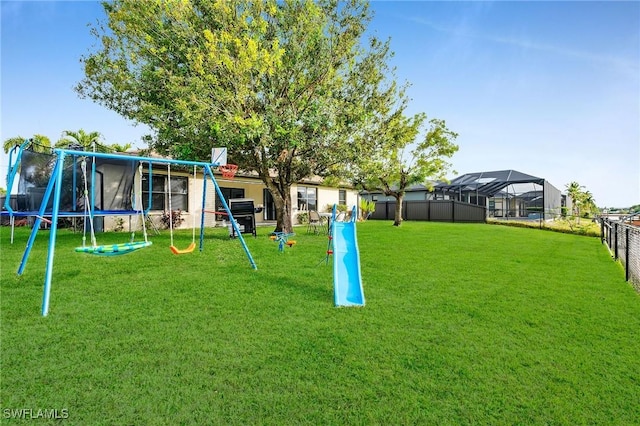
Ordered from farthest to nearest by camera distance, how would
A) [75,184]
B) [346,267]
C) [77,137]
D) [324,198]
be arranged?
[324,198], [77,137], [75,184], [346,267]

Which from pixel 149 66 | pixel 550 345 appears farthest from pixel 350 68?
pixel 550 345

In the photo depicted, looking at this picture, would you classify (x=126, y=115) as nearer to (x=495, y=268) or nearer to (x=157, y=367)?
(x=157, y=367)

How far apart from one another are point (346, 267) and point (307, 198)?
17.3m

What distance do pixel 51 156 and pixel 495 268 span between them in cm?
1098

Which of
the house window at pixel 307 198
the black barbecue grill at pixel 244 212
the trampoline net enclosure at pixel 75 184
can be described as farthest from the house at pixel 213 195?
the trampoline net enclosure at pixel 75 184

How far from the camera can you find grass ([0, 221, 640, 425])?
248 centimetres

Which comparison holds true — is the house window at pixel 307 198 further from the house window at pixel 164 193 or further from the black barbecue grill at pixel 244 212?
the black barbecue grill at pixel 244 212

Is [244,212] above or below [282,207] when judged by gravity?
below

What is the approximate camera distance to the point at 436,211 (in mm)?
28844

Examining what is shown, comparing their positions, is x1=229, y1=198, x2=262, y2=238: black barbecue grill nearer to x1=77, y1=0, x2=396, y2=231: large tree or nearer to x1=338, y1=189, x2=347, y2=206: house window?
x1=77, y1=0, x2=396, y2=231: large tree

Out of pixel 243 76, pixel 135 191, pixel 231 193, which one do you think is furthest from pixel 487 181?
pixel 135 191

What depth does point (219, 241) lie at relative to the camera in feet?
37.2

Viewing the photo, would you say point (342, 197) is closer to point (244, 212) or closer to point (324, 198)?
point (324, 198)

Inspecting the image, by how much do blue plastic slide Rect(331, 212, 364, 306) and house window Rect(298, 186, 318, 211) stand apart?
1602cm
